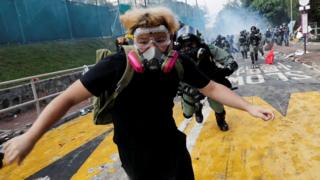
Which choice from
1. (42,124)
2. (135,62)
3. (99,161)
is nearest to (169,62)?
(135,62)

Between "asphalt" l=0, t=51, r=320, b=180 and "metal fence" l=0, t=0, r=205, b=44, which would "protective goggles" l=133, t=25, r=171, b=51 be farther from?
"metal fence" l=0, t=0, r=205, b=44

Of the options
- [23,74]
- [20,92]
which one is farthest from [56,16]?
[20,92]

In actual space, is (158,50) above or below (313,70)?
above

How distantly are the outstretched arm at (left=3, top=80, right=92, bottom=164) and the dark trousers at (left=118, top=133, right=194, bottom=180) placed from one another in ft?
1.60

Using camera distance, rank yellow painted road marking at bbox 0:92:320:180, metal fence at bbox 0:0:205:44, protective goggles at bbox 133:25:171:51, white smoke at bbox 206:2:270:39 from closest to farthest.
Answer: protective goggles at bbox 133:25:171:51 < yellow painted road marking at bbox 0:92:320:180 < metal fence at bbox 0:0:205:44 < white smoke at bbox 206:2:270:39

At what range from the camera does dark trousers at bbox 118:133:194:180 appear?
7.39 feet

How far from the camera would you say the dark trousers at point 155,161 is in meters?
2.25

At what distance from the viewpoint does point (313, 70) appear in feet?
40.9

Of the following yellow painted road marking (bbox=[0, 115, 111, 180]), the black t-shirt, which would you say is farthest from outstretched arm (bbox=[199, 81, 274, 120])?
yellow painted road marking (bbox=[0, 115, 111, 180])

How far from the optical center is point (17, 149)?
1887mm

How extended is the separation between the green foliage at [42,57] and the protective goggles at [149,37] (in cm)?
1260

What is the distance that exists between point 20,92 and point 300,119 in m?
9.18

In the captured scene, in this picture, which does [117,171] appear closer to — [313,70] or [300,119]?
[300,119]

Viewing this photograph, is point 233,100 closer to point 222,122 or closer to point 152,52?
point 152,52
